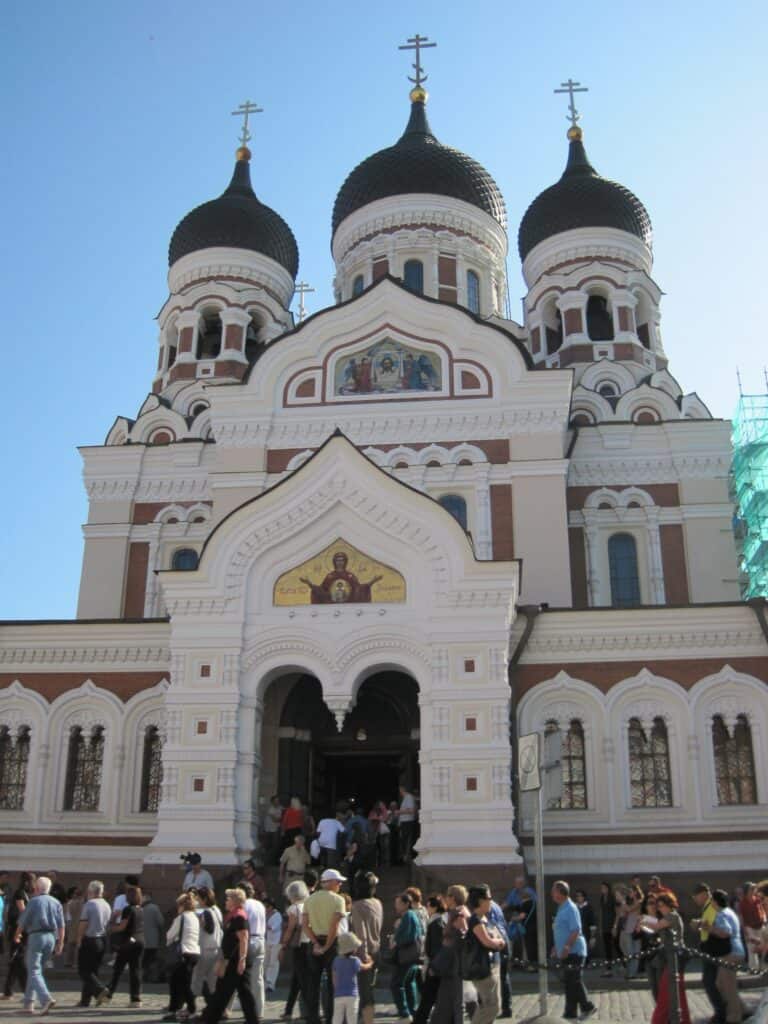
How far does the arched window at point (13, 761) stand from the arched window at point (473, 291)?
14933 mm

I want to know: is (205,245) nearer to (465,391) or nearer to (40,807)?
(465,391)

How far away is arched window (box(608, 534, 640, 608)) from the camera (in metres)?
22.1

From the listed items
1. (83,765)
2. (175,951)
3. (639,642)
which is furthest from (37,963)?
(639,642)

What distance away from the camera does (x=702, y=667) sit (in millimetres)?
16828

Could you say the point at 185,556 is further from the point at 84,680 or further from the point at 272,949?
the point at 272,949

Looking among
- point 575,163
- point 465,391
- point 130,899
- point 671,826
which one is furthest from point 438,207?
point 130,899

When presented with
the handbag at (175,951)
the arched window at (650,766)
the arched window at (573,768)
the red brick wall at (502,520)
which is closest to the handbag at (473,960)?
the handbag at (175,951)

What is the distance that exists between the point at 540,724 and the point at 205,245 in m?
16.3

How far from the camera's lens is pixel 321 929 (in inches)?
356

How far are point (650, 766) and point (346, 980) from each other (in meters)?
9.08

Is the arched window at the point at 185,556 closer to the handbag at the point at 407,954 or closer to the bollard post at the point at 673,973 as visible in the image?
the handbag at the point at 407,954

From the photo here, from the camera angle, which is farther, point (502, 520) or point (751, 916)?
point (502, 520)

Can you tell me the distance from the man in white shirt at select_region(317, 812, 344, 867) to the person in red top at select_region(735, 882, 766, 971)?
5.05m

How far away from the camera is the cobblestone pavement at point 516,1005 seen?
391 inches
